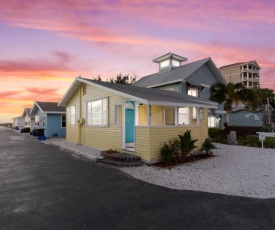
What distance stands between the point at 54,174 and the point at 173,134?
230 inches

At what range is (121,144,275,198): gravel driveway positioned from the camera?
19.0ft

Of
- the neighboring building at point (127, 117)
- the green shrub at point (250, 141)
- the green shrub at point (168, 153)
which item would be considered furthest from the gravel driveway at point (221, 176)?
the green shrub at point (250, 141)

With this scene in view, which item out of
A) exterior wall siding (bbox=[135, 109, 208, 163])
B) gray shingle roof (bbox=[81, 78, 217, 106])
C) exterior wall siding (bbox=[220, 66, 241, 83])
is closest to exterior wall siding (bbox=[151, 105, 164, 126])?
gray shingle roof (bbox=[81, 78, 217, 106])

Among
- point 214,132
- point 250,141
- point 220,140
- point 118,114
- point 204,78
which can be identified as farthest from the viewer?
point 204,78

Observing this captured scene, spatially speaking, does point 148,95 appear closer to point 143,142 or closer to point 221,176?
→ point 143,142

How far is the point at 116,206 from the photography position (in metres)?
4.61

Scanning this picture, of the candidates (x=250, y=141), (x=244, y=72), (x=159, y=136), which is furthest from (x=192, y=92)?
(x=244, y=72)

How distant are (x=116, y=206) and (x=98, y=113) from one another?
8.98 metres

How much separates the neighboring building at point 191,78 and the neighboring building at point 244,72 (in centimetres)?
4800

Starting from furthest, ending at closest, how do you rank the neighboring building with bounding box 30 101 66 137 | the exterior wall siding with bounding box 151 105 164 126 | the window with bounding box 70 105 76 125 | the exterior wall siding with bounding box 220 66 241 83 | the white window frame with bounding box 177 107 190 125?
the exterior wall siding with bounding box 220 66 241 83 → the neighboring building with bounding box 30 101 66 137 → the window with bounding box 70 105 76 125 → the white window frame with bounding box 177 107 190 125 → the exterior wall siding with bounding box 151 105 164 126

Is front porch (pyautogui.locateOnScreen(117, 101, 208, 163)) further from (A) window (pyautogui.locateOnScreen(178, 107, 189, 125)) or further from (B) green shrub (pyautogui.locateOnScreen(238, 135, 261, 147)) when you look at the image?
(B) green shrub (pyautogui.locateOnScreen(238, 135, 261, 147))

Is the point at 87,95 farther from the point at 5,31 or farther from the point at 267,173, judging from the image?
the point at 267,173

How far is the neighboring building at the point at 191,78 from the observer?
66.7 feet

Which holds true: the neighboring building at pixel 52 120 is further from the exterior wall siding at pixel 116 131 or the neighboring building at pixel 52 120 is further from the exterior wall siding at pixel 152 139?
the exterior wall siding at pixel 152 139
